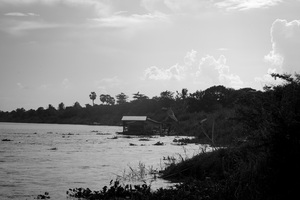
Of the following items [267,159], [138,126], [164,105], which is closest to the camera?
[267,159]

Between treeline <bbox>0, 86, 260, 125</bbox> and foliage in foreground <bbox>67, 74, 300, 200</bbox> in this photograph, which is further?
treeline <bbox>0, 86, 260, 125</bbox>

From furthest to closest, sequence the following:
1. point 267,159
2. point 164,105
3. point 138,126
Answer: point 164,105 < point 138,126 < point 267,159

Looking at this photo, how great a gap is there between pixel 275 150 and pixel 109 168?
18.9 m

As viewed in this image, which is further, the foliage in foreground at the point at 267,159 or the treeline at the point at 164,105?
the treeline at the point at 164,105

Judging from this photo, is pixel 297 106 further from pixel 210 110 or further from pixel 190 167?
pixel 210 110

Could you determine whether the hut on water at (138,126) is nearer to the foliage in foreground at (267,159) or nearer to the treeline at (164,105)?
the treeline at (164,105)

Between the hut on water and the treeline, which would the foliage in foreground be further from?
the hut on water

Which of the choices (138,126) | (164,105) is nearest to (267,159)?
(138,126)

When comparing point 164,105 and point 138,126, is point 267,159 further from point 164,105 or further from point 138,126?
point 164,105

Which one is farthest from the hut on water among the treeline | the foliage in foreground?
the foliage in foreground

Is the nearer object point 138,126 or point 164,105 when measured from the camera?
point 138,126

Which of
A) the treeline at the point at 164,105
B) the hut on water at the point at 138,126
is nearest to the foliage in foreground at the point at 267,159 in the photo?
the treeline at the point at 164,105

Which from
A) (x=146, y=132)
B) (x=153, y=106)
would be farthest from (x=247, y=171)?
(x=153, y=106)

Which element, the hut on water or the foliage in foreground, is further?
the hut on water
